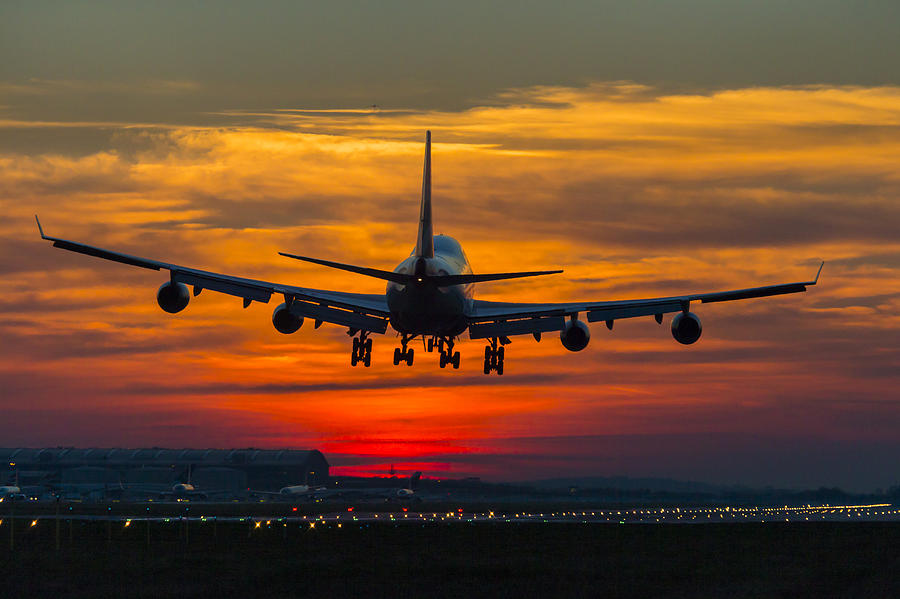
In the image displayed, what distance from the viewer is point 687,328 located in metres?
60.5

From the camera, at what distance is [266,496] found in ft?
622

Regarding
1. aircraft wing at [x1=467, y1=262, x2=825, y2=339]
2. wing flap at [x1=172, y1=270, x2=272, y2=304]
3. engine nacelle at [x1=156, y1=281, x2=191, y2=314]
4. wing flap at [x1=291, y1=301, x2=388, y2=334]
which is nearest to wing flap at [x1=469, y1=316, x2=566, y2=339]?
aircraft wing at [x1=467, y1=262, x2=825, y2=339]

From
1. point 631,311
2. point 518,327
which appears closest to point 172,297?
point 518,327

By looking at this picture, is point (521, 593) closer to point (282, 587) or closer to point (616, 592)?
point (616, 592)

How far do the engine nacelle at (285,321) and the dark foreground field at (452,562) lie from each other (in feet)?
41.5

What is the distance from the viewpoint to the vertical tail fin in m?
58.8

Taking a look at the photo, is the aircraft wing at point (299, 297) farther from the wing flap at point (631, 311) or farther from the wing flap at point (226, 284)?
the wing flap at point (631, 311)

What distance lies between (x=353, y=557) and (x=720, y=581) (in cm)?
1994

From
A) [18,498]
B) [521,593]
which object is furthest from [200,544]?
[18,498]

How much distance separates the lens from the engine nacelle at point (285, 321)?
6334 centimetres

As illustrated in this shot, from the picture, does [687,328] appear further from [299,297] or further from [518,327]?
[299,297]

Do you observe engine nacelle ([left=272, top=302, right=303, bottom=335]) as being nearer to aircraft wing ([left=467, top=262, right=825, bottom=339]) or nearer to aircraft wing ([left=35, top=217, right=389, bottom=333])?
aircraft wing ([left=35, top=217, right=389, bottom=333])

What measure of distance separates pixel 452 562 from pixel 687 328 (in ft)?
58.6

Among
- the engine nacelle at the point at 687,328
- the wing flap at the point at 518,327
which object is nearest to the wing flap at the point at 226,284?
the wing flap at the point at 518,327
